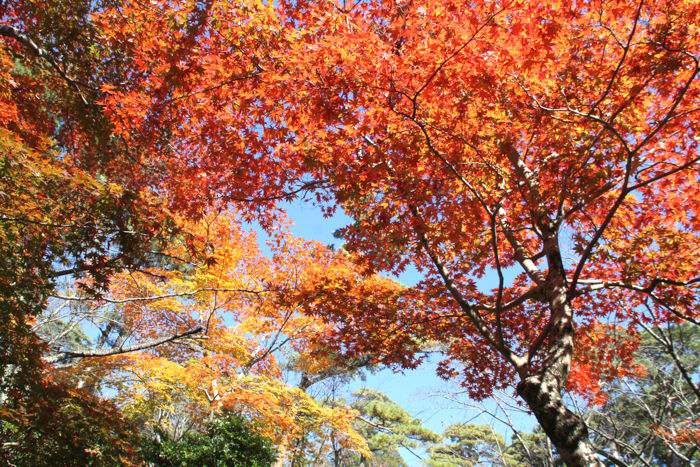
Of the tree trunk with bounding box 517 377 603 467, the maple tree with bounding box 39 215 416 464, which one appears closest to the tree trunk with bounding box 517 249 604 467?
the tree trunk with bounding box 517 377 603 467

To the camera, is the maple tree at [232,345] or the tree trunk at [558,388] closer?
the tree trunk at [558,388]

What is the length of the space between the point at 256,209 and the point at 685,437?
42.3ft

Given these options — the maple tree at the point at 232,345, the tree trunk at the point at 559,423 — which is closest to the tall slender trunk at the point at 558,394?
the tree trunk at the point at 559,423

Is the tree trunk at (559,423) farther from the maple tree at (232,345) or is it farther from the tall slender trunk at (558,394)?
the maple tree at (232,345)

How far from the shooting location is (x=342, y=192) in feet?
18.6

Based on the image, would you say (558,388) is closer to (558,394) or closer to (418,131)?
(558,394)

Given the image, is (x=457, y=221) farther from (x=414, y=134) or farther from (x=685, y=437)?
(x=685, y=437)

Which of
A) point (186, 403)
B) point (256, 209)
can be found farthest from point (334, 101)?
point (186, 403)

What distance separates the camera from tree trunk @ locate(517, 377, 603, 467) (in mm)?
3807

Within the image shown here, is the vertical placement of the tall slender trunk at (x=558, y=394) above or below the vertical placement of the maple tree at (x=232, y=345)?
below

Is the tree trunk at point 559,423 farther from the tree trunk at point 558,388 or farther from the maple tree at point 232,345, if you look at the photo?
the maple tree at point 232,345

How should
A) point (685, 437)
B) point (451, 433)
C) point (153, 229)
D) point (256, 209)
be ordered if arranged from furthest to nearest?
point (451, 433)
point (685, 437)
point (256, 209)
point (153, 229)

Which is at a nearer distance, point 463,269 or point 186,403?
point 463,269

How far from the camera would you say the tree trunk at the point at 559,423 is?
3.81m
